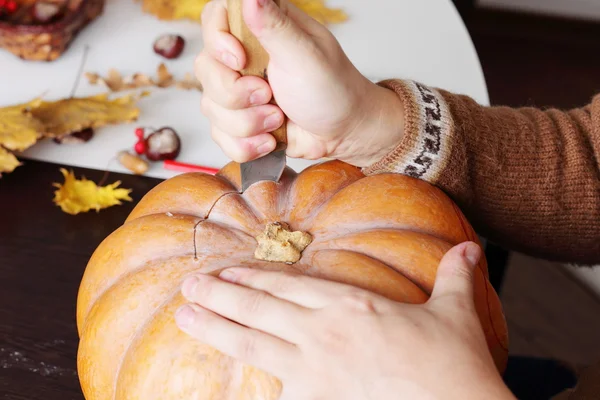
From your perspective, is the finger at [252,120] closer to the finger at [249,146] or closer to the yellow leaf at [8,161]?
the finger at [249,146]

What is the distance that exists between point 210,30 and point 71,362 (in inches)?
19.6

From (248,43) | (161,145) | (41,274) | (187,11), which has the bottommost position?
(41,274)

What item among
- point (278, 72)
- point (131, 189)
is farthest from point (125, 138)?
point (278, 72)

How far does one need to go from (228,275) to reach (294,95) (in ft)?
0.74

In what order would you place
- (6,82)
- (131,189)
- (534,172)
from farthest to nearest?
(6,82) → (131,189) → (534,172)

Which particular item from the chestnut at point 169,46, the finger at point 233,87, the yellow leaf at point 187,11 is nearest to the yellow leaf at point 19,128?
the chestnut at point 169,46

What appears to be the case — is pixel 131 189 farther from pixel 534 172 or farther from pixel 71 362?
pixel 534 172

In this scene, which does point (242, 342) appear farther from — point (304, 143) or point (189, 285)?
point (304, 143)

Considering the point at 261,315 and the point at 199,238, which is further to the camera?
the point at 199,238

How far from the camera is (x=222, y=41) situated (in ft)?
2.41

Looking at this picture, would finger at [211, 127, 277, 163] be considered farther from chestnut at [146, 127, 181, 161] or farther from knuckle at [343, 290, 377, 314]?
chestnut at [146, 127, 181, 161]

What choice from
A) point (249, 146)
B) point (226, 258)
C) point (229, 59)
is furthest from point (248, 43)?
point (226, 258)

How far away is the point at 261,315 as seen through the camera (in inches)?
25.0

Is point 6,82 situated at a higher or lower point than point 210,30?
lower
